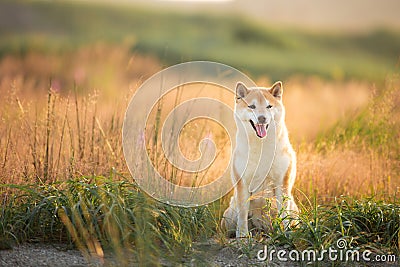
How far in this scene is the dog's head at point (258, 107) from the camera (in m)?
4.34

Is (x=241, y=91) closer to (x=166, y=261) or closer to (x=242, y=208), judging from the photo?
(x=242, y=208)

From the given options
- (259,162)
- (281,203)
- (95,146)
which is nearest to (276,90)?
(259,162)

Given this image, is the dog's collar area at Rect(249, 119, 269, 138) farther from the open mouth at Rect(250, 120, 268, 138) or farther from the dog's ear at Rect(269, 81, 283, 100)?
the dog's ear at Rect(269, 81, 283, 100)

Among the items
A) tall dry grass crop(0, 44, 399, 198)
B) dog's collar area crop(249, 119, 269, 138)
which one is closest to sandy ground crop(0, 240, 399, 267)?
tall dry grass crop(0, 44, 399, 198)

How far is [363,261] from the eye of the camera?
3.82m

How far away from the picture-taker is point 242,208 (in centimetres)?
438

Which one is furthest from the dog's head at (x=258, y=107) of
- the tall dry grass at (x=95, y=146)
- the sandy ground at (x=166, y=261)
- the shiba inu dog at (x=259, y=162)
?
the sandy ground at (x=166, y=261)

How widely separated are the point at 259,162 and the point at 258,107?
45cm

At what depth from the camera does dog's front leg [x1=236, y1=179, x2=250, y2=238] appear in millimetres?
4344

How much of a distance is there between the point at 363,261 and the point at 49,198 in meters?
2.21

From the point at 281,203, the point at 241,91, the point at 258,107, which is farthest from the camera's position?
the point at 241,91

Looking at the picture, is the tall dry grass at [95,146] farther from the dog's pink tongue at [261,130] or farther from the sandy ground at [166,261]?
the sandy ground at [166,261]

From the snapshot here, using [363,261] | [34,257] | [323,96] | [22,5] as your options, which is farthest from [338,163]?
[22,5]

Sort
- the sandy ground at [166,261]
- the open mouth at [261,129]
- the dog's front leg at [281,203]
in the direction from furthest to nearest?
the open mouth at [261,129] < the dog's front leg at [281,203] < the sandy ground at [166,261]
